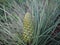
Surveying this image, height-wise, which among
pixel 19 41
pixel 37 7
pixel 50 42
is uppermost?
pixel 37 7

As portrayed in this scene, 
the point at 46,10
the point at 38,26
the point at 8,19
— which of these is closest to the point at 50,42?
the point at 38,26

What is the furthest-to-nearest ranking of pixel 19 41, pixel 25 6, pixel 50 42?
pixel 25 6 < pixel 50 42 < pixel 19 41

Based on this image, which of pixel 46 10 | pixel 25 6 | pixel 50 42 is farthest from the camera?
pixel 25 6

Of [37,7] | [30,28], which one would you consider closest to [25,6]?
[37,7]

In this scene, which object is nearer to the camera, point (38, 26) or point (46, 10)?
point (38, 26)

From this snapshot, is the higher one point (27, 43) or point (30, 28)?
point (30, 28)

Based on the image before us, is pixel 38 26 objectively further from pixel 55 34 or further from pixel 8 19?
pixel 8 19
